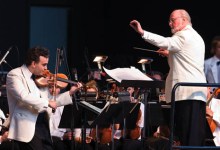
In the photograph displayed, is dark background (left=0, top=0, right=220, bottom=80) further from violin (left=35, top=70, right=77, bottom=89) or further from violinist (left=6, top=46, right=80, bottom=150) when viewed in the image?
violinist (left=6, top=46, right=80, bottom=150)

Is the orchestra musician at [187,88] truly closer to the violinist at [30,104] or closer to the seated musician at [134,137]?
the violinist at [30,104]

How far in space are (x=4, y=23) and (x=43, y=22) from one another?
1139mm

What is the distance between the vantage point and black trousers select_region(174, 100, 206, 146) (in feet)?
25.2

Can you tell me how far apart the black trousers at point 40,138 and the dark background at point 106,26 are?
14.2 ft

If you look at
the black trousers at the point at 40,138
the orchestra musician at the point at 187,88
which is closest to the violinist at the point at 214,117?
the orchestra musician at the point at 187,88

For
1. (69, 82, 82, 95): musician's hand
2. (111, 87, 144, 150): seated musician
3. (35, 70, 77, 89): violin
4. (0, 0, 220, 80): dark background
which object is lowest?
(111, 87, 144, 150): seated musician

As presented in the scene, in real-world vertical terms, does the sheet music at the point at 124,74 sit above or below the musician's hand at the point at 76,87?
above

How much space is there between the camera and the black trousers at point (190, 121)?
7672mm

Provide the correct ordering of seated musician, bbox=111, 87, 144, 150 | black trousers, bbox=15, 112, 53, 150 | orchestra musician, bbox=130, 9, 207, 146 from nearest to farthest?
1. orchestra musician, bbox=130, 9, 207, 146
2. black trousers, bbox=15, 112, 53, 150
3. seated musician, bbox=111, 87, 144, 150

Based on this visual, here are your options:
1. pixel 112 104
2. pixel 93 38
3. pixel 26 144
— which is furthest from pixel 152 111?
pixel 93 38

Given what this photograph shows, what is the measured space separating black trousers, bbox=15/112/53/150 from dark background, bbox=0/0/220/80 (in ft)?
14.2

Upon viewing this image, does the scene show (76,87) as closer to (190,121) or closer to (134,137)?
(190,121)

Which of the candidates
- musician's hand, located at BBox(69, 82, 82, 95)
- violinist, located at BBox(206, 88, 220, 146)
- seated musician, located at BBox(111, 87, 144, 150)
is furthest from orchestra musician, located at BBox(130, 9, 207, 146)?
seated musician, located at BBox(111, 87, 144, 150)

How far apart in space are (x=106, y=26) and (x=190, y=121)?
20.6 feet
